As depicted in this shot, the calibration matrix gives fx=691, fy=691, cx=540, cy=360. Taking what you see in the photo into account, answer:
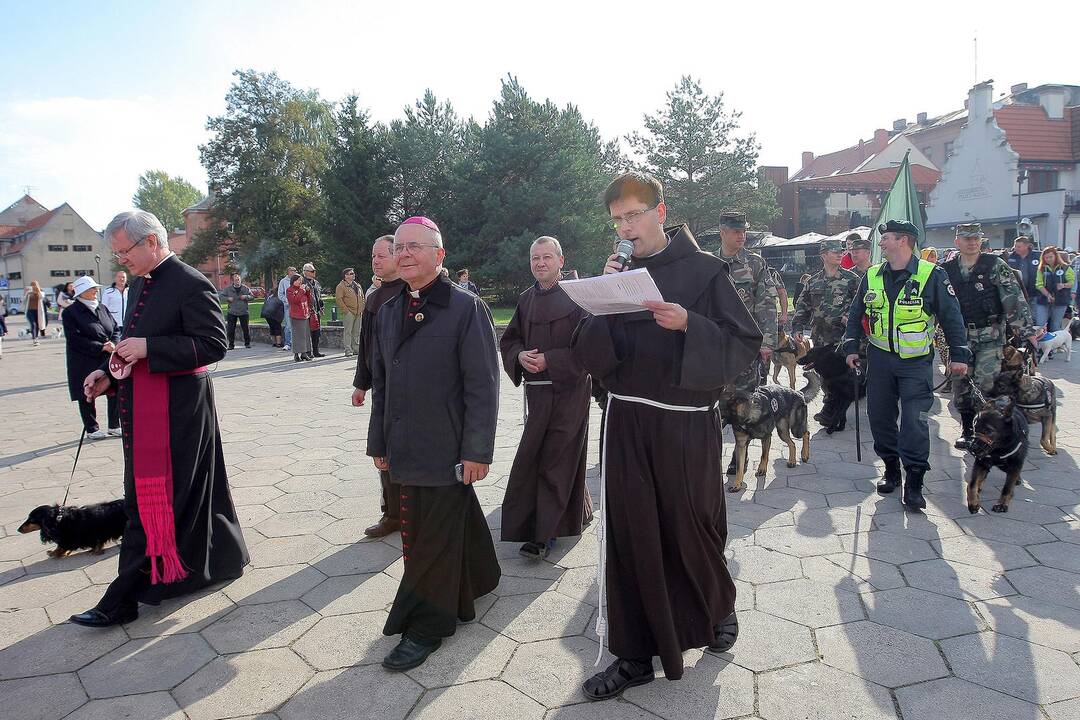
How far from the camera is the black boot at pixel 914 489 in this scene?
4836 millimetres

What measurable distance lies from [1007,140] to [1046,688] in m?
38.1

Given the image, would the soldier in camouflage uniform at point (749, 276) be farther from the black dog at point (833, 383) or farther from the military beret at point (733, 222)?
the black dog at point (833, 383)

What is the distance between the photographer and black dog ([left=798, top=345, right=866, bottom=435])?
24.0ft

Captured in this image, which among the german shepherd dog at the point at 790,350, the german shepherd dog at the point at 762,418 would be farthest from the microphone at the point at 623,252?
the german shepherd dog at the point at 790,350

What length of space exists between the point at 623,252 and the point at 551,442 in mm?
1805

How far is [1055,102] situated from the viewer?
3422 cm

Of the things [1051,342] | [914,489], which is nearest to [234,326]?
[914,489]

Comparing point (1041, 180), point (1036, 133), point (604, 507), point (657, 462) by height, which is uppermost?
point (1036, 133)

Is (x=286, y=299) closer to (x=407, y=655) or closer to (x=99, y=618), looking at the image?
(x=99, y=618)

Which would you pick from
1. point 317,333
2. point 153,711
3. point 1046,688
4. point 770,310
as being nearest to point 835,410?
point 770,310

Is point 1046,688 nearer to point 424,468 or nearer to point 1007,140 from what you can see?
point 424,468

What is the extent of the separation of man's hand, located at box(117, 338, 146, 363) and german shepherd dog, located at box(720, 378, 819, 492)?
4151mm

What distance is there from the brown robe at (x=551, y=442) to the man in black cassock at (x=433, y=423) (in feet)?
3.13

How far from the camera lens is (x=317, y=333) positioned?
15453 millimetres
